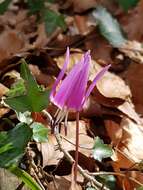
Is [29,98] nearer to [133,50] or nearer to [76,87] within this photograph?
[76,87]

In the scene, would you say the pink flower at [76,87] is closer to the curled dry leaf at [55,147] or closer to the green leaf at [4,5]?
the curled dry leaf at [55,147]

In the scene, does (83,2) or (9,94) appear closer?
(9,94)

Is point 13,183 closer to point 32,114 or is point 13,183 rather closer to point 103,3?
point 32,114

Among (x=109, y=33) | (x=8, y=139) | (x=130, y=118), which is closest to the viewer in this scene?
(x=8, y=139)

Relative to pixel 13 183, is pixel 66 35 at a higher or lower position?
higher

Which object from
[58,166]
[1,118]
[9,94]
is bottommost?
[58,166]

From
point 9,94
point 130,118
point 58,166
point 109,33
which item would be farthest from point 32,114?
point 109,33

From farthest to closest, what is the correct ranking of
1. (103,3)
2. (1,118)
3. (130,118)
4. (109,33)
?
(103,3) < (109,33) < (130,118) < (1,118)
